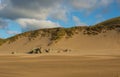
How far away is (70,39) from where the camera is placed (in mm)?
49719

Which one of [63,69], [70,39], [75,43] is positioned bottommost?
[63,69]

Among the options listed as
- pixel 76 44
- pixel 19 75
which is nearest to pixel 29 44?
pixel 76 44

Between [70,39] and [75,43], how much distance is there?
222 cm

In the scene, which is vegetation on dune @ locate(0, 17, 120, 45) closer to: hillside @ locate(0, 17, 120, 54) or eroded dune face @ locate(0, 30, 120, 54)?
hillside @ locate(0, 17, 120, 54)

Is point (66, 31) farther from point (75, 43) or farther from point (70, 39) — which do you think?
point (75, 43)

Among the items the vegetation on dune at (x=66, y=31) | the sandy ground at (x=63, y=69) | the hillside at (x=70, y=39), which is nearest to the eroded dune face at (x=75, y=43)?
the hillside at (x=70, y=39)

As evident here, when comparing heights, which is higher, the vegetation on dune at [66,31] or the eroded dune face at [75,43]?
A: the vegetation on dune at [66,31]

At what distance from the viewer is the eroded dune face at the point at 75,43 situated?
42719 millimetres

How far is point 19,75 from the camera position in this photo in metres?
12.9

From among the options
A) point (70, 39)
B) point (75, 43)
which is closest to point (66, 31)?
point (70, 39)

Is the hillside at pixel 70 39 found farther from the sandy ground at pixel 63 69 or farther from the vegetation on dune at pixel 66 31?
the sandy ground at pixel 63 69

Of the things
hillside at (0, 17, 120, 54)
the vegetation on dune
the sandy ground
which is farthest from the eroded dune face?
the sandy ground

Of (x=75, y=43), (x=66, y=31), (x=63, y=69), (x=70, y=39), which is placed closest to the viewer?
(x=63, y=69)

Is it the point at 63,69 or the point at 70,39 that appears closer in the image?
the point at 63,69
